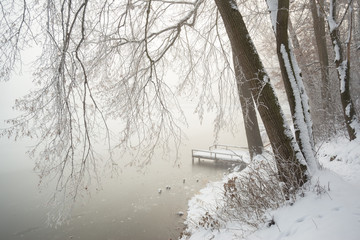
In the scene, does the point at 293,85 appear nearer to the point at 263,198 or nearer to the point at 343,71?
the point at 263,198

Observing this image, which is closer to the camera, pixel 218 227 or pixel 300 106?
pixel 300 106

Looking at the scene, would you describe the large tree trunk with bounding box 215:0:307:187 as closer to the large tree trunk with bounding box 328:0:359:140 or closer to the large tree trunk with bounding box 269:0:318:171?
the large tree trunk with bounding box 269:0:318:171

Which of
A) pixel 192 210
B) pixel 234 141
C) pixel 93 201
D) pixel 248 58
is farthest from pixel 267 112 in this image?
pixel 234 141

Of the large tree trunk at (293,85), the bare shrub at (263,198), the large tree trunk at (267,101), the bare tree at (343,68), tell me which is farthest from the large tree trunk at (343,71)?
the large tree trunk at (267,101)

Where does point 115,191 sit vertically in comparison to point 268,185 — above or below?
below

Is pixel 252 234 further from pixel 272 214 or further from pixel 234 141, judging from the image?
pixel 234 141

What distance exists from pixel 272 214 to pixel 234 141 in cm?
2170

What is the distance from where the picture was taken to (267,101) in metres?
3.11

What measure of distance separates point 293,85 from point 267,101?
0.60 metres

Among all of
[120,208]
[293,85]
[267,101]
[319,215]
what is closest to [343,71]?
[293,85]

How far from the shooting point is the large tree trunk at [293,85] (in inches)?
127

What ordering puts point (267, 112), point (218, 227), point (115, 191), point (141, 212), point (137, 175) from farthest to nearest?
point (137, 175) < point (115, 191) < point (141, 212) < point (218, 227) < point (267, 112)

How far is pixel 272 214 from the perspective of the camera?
288 centimetres

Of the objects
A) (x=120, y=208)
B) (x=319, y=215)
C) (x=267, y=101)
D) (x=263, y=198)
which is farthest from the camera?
(x=120, y=208)
